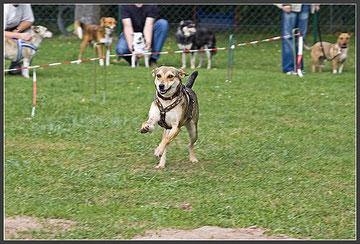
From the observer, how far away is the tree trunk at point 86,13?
20.6 meters

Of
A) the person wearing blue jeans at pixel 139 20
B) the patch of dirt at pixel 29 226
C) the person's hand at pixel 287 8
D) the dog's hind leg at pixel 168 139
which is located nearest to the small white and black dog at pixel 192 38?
the person wearing blue jeans at pixel 139 20

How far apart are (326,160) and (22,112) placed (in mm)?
4762

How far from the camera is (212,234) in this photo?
213 inches

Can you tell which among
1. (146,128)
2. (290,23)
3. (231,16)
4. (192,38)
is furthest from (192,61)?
(146,128)

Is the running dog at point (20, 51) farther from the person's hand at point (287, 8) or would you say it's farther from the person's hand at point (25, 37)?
the person's hand at point (287, 8)

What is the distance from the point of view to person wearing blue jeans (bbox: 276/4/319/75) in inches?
569

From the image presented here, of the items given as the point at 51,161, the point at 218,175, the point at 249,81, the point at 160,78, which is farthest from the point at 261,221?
the point at 249,81

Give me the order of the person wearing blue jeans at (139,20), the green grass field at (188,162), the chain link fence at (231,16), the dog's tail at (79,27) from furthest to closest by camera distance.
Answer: the chain link fence at (231,16), the dog's tail at (79,27), the person wearing blue jeans at (139,20), the green grass field at (188,162)

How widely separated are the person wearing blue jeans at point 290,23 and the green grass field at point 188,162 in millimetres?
1556

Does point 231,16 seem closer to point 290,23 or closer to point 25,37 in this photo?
point 290,23

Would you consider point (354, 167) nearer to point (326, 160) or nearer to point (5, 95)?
point (326, 160)

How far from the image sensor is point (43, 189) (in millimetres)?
6652

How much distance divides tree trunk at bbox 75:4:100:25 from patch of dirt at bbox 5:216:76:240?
1529 cm

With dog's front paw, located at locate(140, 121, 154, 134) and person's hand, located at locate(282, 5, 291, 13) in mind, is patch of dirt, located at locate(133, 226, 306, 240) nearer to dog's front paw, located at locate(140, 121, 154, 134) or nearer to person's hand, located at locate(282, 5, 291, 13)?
dog's front paw, located at locate(140, 121, 154, 134)
